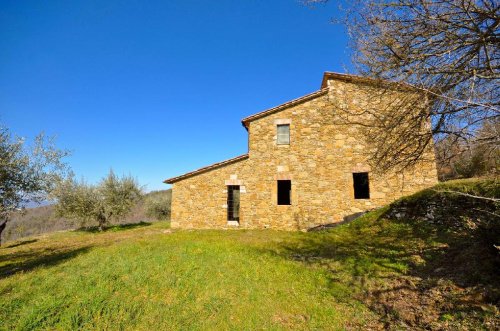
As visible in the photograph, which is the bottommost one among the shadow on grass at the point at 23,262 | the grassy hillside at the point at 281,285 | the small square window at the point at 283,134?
the shadow on grass at the point at 23,262

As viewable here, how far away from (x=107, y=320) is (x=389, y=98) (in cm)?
619

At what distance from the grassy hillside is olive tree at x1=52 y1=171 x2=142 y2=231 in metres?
8.70

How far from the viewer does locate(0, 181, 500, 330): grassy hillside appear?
4148 millimetres

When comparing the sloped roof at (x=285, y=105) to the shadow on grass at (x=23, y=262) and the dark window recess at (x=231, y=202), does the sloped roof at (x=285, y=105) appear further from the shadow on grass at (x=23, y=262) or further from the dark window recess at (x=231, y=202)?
the shadow on grass at (x=23, y=262)

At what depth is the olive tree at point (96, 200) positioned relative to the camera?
16.5 m

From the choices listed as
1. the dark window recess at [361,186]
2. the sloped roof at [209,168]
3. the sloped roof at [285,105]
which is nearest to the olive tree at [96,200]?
the sloped roof at [209,168]

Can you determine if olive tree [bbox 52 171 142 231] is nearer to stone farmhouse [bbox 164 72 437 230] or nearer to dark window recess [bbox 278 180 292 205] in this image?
Result: stone farmhouse [bbox 164 72 437 230]

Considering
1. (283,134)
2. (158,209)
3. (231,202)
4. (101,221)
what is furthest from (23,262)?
(158,209)

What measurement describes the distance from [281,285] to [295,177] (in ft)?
26.2

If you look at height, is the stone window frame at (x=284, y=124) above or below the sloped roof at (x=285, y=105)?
below

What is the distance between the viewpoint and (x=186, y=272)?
5945 millimetres

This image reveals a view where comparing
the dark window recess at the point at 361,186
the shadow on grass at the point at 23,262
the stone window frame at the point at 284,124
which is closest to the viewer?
the shadow on grass at the point at 23,262

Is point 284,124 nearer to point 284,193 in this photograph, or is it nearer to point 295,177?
point 295,177

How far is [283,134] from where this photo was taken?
13.6 meters
